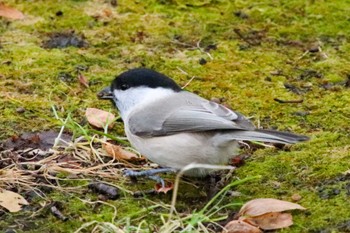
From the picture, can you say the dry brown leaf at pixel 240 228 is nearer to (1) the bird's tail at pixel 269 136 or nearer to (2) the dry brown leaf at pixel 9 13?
(1) the bird's tail at pixel 269 136

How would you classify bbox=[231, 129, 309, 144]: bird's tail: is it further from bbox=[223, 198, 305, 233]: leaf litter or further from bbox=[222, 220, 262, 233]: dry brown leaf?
bbox=[222, 220, 262, 233]: dry brown leaf

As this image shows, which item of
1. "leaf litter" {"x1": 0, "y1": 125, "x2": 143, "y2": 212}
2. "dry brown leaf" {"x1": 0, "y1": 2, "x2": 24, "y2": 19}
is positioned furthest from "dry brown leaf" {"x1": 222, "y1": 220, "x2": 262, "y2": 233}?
"dry brown leaf" {"x1": 0, "y1": 2, "x2": 24, "y2": 19}

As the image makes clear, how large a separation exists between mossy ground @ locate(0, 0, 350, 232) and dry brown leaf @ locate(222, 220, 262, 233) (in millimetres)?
132

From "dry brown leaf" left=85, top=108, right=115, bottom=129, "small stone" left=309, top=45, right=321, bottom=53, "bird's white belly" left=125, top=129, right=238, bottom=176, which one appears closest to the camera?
"bird's white belly" left=125, top=129, right=238, bottom=176

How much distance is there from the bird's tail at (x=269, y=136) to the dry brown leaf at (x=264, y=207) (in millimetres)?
240

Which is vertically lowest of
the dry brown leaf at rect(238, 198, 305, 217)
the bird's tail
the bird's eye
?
the dry brown leaf at rect(238, 198, 305, 217)

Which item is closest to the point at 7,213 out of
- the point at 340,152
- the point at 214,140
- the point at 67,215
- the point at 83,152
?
the point at 67,215

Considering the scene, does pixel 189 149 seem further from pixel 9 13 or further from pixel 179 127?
pixel 9 13

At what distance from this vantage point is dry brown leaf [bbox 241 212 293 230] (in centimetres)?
305

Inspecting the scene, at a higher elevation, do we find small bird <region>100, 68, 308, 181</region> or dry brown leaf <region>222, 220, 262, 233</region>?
small bird <region>100, 68, 308, 181</region>

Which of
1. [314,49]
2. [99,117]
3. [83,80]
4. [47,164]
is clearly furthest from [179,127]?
[314,49]

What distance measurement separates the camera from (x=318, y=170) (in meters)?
3.52

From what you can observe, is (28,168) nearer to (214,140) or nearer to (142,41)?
(214,140)

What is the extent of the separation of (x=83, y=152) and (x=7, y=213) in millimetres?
657
